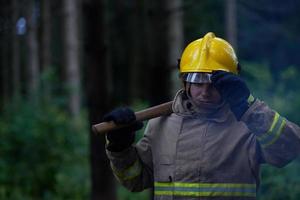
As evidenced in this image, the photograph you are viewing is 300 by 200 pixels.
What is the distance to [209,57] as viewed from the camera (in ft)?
11.8

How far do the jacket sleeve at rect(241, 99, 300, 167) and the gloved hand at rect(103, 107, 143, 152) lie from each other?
1.99 feet

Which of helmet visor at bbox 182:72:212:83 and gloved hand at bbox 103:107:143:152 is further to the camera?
gloved hand at bbox 103:107:143:152

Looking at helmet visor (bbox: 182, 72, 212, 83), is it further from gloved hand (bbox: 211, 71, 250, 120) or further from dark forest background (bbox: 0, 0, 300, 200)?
dark forest background (bbox: 0, 0, 300, 200)

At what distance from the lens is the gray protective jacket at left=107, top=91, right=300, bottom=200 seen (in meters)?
3.37

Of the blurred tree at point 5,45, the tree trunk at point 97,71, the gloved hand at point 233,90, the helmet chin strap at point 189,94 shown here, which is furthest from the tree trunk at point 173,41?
the blurred tree at point 5,45

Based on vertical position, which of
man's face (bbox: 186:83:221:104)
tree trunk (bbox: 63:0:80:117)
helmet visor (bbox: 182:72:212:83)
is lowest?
tree trunk (bbox: 63:0:80:117)

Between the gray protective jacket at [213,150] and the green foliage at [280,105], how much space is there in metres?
2.93

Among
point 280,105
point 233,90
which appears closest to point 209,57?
point 233,90

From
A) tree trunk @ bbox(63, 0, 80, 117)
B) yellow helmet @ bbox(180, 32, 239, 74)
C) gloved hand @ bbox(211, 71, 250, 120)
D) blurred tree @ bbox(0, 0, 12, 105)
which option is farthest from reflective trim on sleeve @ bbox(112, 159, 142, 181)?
blurred tree @ bbox(0, 0, 12, 105)

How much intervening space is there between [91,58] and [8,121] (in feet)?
20.3

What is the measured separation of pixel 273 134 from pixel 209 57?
54 centimetres

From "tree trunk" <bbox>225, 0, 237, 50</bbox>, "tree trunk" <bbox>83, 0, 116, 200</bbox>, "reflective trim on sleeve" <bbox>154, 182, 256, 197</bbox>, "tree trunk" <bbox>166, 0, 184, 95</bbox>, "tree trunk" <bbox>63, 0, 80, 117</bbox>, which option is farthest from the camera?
"tree trunk" <bbox>225, 0, 237, 50</bbox>

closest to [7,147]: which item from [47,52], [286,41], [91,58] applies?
[91,58]

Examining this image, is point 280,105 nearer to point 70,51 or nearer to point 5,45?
point 70,51
